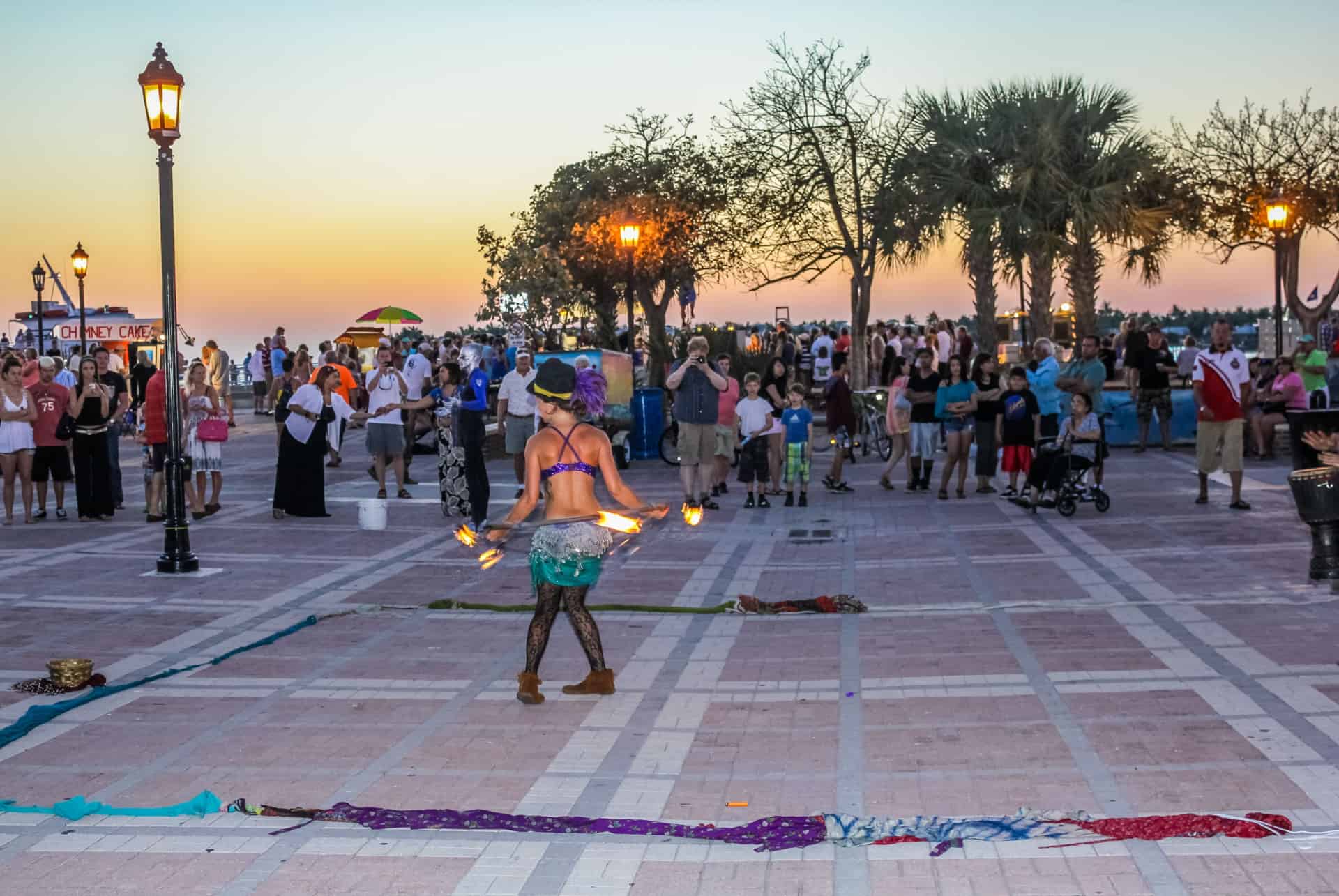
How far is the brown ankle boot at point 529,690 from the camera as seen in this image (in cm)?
764

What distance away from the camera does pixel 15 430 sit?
15891mm

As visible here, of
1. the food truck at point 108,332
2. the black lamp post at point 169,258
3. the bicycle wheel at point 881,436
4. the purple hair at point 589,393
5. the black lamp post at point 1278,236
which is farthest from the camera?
the food truck at point 108,332

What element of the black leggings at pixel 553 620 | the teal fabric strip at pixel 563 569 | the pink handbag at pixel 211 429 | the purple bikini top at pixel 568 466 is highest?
the pink handbag at pixel 211 429

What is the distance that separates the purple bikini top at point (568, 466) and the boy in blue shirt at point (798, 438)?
946 cm

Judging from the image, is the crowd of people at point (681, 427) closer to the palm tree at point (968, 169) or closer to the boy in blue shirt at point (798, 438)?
the boy in blue shirt at point (798, 438)

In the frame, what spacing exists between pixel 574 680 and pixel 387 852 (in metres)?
2.95

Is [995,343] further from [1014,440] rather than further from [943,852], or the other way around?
[943,852]

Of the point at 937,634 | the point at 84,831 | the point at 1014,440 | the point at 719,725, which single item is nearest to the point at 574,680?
the point at 719,725

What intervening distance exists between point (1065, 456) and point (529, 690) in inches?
362

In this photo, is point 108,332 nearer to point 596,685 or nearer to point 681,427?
point 681,427

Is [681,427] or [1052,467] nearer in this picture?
[1052,467]

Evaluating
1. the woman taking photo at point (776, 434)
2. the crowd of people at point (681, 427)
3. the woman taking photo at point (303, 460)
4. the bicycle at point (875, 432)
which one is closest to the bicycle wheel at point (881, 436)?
the bicycle at point (875, 432)

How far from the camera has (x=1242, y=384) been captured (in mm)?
15141

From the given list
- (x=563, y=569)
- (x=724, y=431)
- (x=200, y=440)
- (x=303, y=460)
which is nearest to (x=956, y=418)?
(x=724, y=431)
